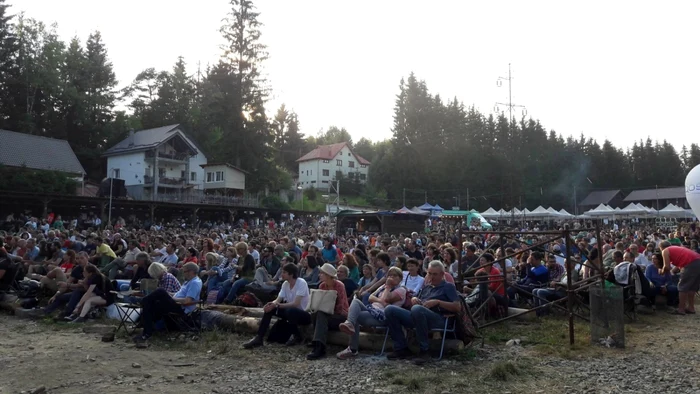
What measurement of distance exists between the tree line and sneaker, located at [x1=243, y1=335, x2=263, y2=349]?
44.6m

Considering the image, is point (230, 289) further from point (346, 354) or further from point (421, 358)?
point (421, 358)

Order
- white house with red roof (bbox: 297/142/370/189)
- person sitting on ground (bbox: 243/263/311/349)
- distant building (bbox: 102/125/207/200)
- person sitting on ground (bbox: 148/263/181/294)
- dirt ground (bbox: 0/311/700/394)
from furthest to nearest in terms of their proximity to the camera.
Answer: white house with red roof (bbox: 297/142/370/189) → distant building (bbox: 102/125/207/200) → person sitting on ground (bbox: 148/263/181/294) → person sitting on ground (bbox: 243/263/311/349) → dirt ground (bbox: 0/311/700/394)

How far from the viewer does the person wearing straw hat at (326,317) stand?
632 centimetres

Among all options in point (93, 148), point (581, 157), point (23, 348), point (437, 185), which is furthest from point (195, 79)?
point (23, 348)

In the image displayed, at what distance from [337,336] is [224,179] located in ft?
144

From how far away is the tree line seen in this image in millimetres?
47062

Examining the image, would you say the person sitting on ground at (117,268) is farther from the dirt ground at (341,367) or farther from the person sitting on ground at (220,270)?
the dirt ground at (341,367)

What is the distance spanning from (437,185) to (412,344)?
57.8 meters

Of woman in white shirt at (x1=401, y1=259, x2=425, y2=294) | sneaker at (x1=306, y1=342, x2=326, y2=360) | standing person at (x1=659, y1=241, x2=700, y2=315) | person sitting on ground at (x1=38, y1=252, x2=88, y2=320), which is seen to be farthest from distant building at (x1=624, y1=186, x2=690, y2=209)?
person sitting on ground at (x1=38, y1=252, x2=88, y2=320)

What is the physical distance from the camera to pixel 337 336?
667cm

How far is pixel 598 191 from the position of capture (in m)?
69.2

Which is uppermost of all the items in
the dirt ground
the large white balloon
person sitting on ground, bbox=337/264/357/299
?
the large white balloon

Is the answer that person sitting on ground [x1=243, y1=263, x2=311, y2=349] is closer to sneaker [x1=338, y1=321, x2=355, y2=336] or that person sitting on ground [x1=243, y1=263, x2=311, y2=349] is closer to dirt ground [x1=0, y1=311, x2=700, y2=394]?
dirt ground [x1=0, y1=311, x2=700, y2=394]

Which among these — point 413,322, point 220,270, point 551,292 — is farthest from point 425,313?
point 220,270
